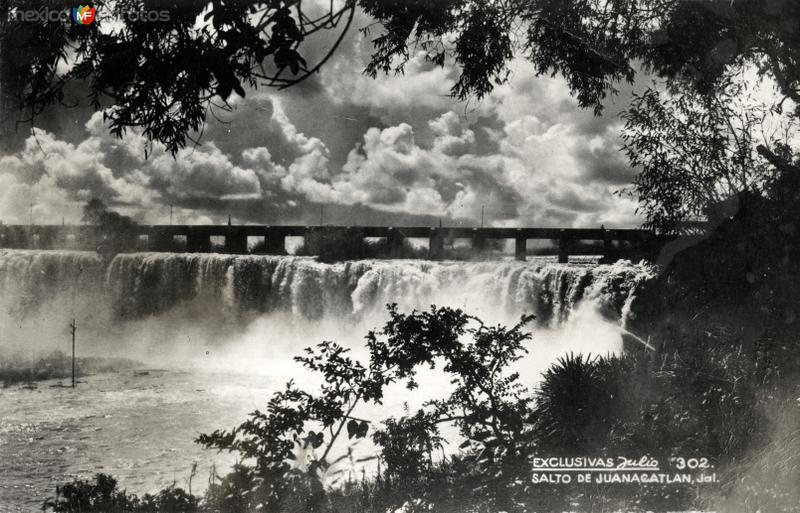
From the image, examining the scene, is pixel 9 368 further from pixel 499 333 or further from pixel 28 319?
pixel 499 333

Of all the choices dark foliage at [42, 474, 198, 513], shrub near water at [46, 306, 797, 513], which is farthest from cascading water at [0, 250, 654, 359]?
dark foliage at [42, 474, 198, 513]

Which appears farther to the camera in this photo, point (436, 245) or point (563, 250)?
point (436, 245)

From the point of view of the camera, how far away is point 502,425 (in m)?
4.43

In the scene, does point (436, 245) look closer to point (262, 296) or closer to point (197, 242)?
point (262, 296)

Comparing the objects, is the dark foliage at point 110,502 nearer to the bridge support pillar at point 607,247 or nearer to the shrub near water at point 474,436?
the shrub near water at point 474,436

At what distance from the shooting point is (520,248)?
12242mm

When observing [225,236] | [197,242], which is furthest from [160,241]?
[225,236]

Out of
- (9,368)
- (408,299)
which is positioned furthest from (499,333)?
(9,368)

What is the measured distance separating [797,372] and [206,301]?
14.9 meters

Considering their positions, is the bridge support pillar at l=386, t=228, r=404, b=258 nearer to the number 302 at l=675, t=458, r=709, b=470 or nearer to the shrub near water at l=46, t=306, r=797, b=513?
the shrub near water at l=46, t=306, r=797, b=513

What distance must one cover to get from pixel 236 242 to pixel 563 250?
32.2 ft

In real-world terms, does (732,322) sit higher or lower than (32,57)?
lower

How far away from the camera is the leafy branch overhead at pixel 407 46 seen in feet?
8.38

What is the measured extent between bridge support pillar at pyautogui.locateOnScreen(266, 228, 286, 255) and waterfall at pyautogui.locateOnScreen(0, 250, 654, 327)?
74cm
